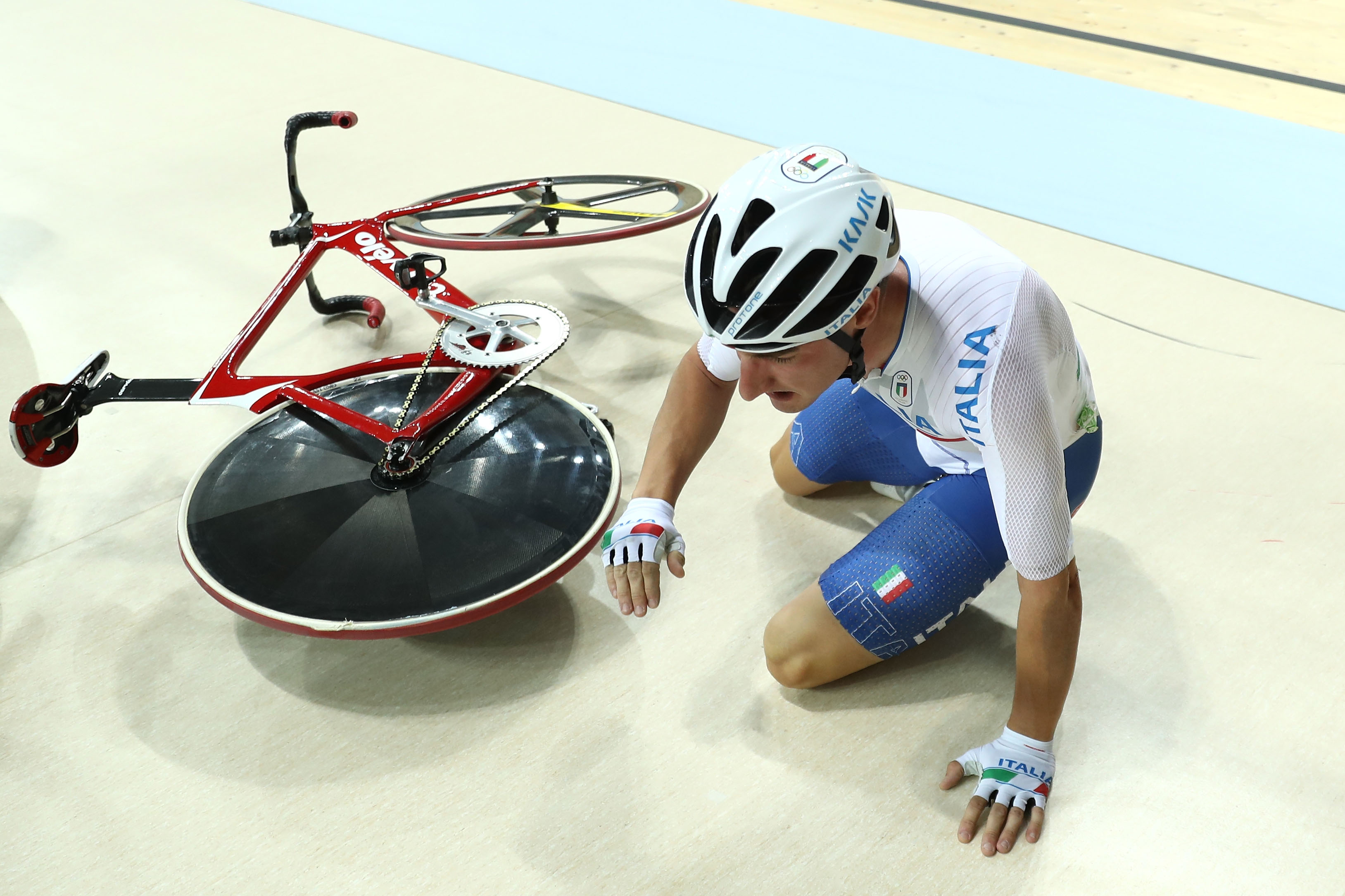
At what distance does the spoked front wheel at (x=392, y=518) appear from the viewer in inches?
80.1

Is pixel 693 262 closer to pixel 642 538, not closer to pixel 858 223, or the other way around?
pixel 858 223

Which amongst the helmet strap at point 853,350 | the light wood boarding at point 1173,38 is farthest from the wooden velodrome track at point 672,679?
the light wood boarding at point 1173,38

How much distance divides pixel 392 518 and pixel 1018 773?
1332 mm

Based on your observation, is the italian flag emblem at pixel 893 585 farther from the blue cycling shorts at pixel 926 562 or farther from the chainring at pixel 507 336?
the chainring at pixel 507 336

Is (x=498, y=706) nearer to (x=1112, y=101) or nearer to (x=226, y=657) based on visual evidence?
(x=226, y=657)

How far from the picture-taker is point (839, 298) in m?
1.62

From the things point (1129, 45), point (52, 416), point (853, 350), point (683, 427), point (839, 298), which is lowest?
point (52, 416)

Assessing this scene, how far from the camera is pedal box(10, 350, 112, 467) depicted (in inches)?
95.6

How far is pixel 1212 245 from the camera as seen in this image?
3760 millimetres

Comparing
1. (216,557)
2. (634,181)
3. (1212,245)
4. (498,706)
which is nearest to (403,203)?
(634,181)

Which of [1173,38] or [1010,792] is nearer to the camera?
[1010,792]

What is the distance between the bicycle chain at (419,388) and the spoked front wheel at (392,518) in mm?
23

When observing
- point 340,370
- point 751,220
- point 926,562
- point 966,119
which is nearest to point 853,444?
point 926,562

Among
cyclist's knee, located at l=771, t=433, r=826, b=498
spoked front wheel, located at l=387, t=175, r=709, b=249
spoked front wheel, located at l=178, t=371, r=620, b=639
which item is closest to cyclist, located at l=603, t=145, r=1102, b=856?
spoked front wheel, located at l=178, t=371, r=620, b=639
